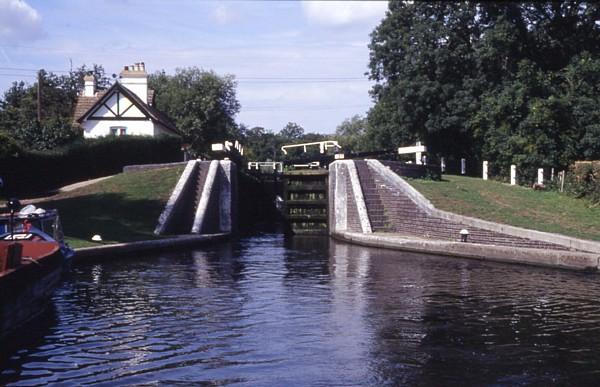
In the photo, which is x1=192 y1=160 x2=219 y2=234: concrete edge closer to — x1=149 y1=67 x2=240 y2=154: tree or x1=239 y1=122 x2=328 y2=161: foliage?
x1=149 y1=67 x2=240 y2=154: tree

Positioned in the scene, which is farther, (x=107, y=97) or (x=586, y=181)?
(x=107, y=97)

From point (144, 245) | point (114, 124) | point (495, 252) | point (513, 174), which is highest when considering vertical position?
point (114, 124)

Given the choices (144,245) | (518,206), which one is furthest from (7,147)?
(518,206)

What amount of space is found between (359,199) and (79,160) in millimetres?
14247

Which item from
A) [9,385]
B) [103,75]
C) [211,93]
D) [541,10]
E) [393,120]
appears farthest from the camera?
[103,75]

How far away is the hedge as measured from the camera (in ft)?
101

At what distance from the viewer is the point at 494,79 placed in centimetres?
4084

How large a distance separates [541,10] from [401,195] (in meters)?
18.8

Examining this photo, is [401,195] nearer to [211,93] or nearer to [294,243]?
[294,243]

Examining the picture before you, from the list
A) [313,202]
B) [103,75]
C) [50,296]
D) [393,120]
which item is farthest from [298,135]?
[50,296]

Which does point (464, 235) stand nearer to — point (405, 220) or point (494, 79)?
point (405, 220)

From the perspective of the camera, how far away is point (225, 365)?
9.41m

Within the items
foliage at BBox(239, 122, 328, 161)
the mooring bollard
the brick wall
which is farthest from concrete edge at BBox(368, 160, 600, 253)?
foliage at BBox(239, 122, 328, 161)

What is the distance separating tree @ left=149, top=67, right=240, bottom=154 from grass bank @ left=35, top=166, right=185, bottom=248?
115ft
